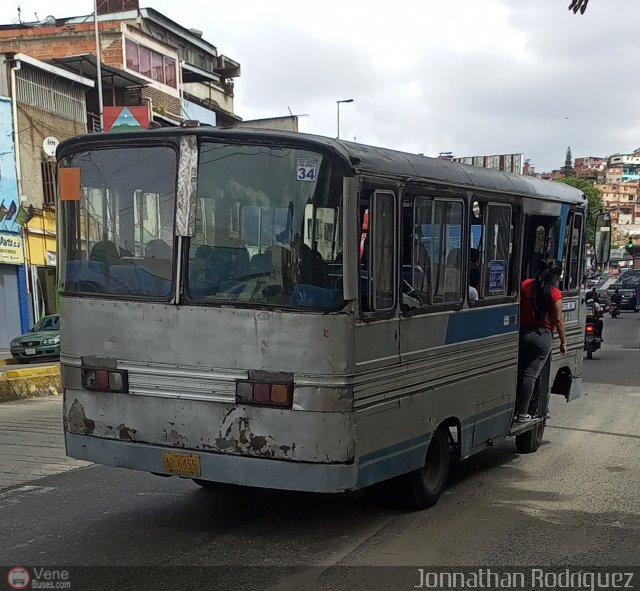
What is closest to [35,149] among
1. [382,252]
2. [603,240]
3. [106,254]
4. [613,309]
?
[603,240]

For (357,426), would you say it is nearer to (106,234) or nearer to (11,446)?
(106,234)

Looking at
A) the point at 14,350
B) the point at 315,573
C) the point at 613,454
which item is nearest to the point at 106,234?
the point at 315,573

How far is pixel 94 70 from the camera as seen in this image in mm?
30922

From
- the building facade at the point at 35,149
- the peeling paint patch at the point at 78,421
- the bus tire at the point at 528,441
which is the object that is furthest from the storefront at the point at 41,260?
the peeling paint patch at the point at 78,421

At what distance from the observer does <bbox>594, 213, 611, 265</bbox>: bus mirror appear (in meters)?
8.95

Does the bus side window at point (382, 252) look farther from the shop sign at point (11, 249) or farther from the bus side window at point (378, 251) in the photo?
the shop sign at point (11, 249)

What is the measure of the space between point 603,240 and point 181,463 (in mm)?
6029

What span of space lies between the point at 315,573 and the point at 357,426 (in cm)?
91

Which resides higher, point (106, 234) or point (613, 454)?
point (106, 234)

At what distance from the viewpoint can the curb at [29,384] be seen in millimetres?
11641

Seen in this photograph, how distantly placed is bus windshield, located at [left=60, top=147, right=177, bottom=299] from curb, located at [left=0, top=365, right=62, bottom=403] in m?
6.47

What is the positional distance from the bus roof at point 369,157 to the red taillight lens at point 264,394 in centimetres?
145

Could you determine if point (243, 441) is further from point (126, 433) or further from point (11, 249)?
point (11, 249)

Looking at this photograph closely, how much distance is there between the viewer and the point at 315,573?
4.58 m
